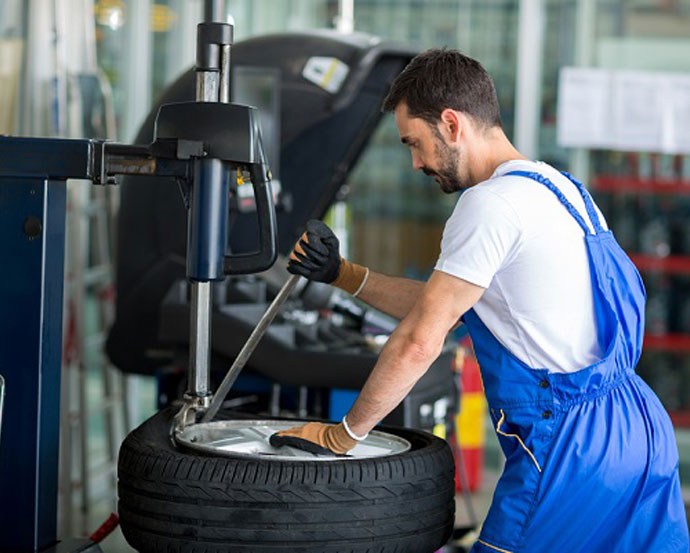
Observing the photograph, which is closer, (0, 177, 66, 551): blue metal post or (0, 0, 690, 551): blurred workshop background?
(0, 177, 66, 551): blue metal post

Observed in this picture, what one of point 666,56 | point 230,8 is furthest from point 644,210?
point 230,8

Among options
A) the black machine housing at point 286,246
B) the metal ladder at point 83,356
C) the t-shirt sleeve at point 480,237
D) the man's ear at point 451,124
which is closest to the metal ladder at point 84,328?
the metal ladder at point 83,356

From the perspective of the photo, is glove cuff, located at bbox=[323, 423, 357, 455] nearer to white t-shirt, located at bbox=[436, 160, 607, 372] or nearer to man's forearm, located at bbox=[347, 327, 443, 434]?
man's forearm, located at bbox=[347, 327, 443, 434]

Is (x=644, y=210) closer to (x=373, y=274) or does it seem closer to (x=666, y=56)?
(x=666, y=56)

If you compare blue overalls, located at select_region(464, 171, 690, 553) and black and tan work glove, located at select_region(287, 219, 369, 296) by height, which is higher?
black and tan work glove, located at select_region(287, 219, 369, 296)

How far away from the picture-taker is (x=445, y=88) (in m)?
2.03

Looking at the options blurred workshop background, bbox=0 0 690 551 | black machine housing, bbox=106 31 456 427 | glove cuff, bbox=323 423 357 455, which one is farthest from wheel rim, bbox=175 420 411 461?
blurred workshop background, bbox=0 0 690 551

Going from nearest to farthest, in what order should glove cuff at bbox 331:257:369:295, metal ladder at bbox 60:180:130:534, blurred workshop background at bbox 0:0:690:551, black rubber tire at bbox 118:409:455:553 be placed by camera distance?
black rubber tire at bbox 118:409:455:553 → glove cuff at bbox 331:257:369:295 → metal ladder at bbox 60:180:130:534 → blurred workshop background at bbox 0:0:690:551

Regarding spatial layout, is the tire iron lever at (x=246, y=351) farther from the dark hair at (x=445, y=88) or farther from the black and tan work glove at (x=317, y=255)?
the dark hair at (x=445, y=88)

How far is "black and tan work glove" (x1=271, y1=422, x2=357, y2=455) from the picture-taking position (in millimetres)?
1995

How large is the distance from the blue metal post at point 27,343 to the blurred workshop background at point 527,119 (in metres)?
2.44

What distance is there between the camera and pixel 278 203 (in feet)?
11.7

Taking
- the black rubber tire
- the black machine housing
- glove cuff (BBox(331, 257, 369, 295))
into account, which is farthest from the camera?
the black machine housing

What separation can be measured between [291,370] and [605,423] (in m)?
1.16
